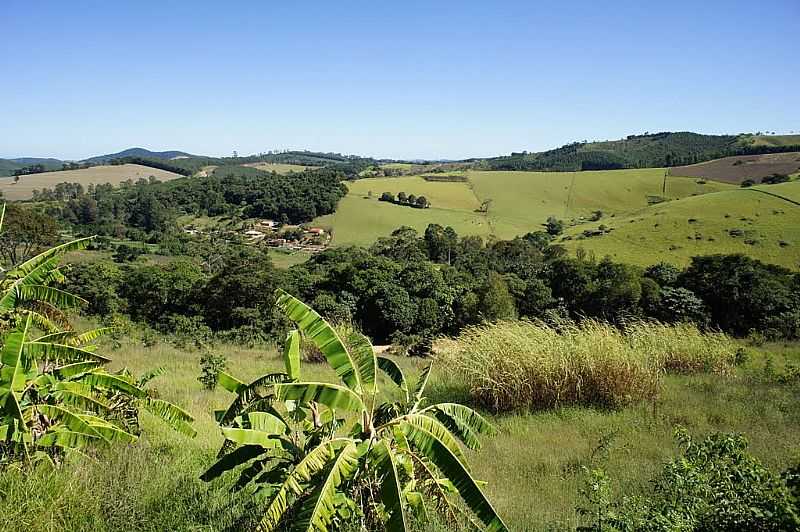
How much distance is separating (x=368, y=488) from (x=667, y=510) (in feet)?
7.48

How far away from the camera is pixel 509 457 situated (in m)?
6.59

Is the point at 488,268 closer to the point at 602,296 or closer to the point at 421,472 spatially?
the point at 602,296

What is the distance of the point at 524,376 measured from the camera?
346 inches

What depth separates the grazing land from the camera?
73.8 m

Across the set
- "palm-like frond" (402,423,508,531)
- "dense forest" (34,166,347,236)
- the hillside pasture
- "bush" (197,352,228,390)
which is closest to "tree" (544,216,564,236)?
the hillside pasture

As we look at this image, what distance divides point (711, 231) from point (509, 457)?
56.0 m

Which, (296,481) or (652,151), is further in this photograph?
(652,151)

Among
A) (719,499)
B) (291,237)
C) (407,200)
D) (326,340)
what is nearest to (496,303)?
(719,499)

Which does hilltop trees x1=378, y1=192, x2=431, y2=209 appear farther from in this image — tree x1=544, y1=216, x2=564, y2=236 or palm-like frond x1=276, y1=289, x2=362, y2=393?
palm-like frond x1=276, y1=289, x2=362, y2=393

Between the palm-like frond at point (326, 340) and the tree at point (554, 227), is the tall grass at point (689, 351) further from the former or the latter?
the tree at point (554, 227)

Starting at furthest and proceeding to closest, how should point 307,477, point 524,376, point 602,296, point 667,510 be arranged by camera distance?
point 602,296, point 524,376, point 667,510, point 307,477

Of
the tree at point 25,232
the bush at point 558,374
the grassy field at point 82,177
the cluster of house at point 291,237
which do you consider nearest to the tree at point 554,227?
the cluster of house at point 291,237

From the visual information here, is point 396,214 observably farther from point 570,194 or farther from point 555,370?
point 555,370

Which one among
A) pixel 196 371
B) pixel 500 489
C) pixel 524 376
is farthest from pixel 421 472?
pixel 196 371
